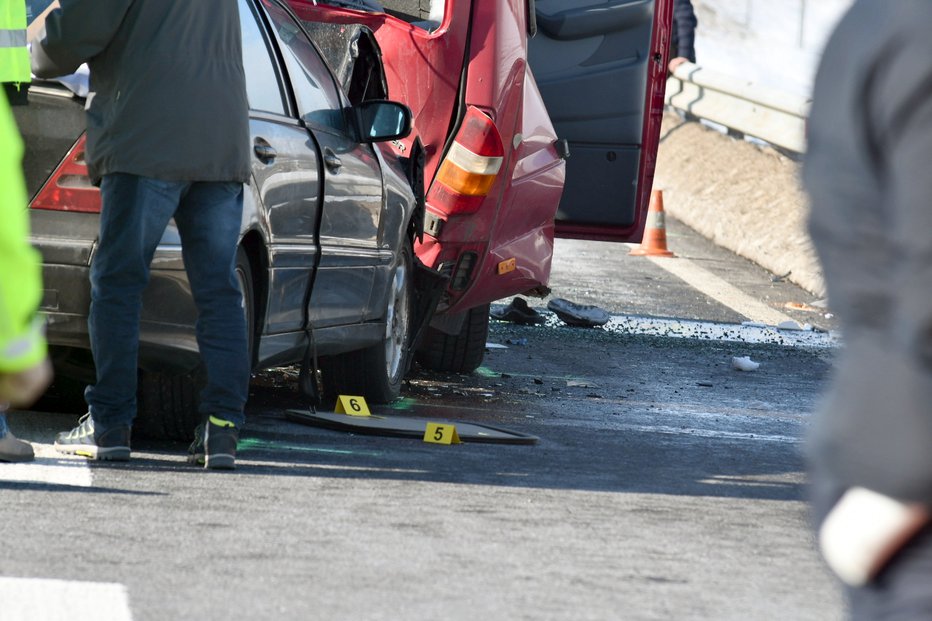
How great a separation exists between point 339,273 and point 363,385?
2.98ft

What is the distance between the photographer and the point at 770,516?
5.79 metres

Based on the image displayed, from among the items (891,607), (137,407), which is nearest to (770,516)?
(137,407)

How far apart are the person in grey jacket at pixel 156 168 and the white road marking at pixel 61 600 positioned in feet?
5.52

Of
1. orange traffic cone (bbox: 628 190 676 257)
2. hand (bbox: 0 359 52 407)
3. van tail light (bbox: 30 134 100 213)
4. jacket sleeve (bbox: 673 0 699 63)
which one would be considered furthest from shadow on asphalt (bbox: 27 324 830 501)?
jacket sleeve (bbox: 673 0 699 63)

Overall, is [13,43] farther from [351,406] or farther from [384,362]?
[384,362]

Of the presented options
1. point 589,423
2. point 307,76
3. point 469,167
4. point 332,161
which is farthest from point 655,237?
point 332,161

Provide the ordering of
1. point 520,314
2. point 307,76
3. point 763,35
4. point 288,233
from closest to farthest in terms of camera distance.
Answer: point 288,233, point 307,76, point 520,314, point 763,35

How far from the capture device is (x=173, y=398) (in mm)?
6406

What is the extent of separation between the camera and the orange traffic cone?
56.6 feet

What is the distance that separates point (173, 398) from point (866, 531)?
462cm

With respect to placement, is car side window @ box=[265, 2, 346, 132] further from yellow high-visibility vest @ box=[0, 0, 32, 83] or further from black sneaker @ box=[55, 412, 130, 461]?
black sneaker @ box=[55, 412, 130, 461]

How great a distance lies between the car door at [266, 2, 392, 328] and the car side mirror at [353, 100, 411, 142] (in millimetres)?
60

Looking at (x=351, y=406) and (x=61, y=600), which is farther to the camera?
(x=351, y=406)

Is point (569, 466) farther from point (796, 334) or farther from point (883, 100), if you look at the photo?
point (796, 334)
